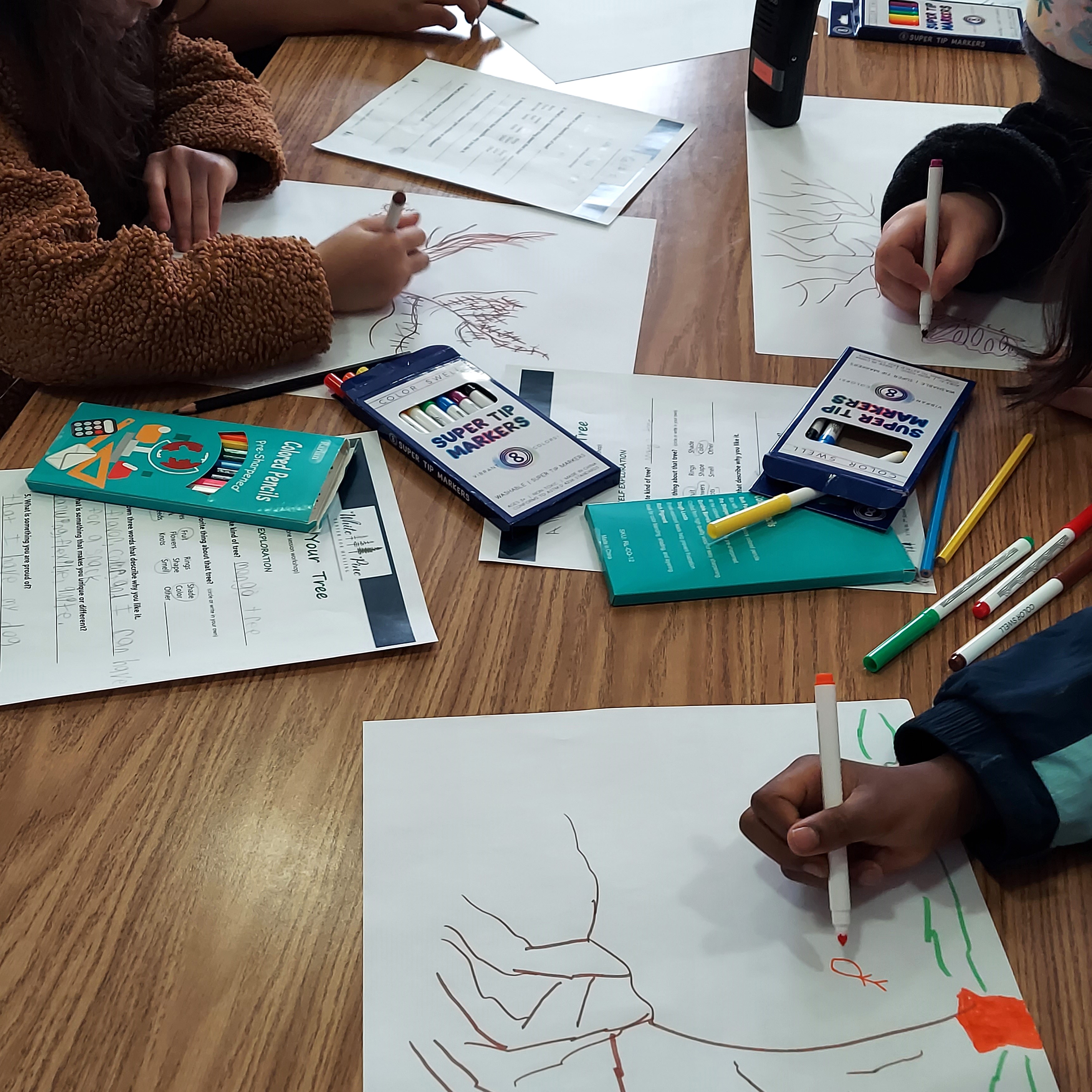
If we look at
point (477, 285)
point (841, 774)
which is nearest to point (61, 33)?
point (477, 285)

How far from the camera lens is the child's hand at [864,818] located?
47cm

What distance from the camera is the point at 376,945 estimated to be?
45 centimetres

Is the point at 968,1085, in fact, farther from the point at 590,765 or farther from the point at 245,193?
the point at 245,193

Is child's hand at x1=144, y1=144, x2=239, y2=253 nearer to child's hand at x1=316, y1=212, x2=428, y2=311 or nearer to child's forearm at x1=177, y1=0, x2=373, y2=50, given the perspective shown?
child's hand at x1=316, y1=212, x2=428, y2=311

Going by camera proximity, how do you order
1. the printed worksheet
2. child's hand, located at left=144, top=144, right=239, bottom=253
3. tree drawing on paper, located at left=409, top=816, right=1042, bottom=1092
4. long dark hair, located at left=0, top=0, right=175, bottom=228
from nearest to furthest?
tree drawing on paper, located at left=409, top=816, right=1042, bottom=1092
the printed worksheet
long dark hair, located at left=0, top=0, right=175, bottom=228
child's hand, located at left=144, top=144, right=239, bottom=253

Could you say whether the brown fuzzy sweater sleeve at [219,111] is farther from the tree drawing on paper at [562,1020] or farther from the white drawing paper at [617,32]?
the tree drawing on paper at [562,1020]

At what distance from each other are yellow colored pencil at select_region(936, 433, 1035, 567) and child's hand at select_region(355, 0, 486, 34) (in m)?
0.81

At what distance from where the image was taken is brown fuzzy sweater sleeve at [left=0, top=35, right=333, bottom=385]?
0.72 metres

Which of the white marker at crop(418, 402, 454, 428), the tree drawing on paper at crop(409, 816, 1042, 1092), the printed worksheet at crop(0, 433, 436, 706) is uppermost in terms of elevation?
the white marker at crop(418, 402, 454, 428)

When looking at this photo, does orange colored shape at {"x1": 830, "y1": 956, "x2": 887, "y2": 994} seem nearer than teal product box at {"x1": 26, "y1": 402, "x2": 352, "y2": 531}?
Yes

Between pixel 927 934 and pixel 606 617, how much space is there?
0.23 meters

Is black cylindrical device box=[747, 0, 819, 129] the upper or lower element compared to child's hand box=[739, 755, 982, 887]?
upper

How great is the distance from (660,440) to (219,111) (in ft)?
1.82

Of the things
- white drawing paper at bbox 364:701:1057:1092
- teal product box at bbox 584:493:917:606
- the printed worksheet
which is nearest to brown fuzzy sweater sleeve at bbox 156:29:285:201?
the printed worksheet
